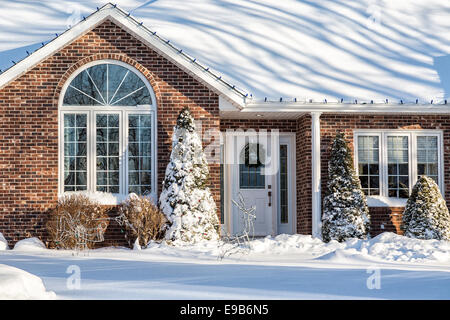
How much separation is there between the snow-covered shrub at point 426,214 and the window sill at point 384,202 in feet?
2.86

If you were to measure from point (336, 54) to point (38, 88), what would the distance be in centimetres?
935

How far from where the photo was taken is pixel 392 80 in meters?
18.0

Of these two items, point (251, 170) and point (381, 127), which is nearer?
point (381, 127)

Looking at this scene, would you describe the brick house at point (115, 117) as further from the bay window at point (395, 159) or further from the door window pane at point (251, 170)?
the door window pane at point (251, 170)

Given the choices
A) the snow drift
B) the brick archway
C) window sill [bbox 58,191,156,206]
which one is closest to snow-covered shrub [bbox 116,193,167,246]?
window sill [bbox 58,191,156,206]

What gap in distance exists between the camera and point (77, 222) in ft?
42.9

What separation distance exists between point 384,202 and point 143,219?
18.4 feet

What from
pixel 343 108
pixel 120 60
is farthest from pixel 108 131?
pixel 343 108

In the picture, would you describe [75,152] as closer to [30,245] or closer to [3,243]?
[30,245]

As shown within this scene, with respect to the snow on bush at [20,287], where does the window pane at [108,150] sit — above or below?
above

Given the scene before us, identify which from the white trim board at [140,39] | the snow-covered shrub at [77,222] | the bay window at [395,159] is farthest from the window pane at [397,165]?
the snow-covered shrub at [77,222]

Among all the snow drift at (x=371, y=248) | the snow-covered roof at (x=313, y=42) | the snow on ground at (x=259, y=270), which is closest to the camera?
the snow on ground at (x=259, y=270)

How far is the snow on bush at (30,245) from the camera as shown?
13148 millimetres

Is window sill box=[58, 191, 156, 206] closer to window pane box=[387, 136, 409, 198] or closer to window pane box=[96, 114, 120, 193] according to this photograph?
window pane box=[96, 114, 120, 193]
